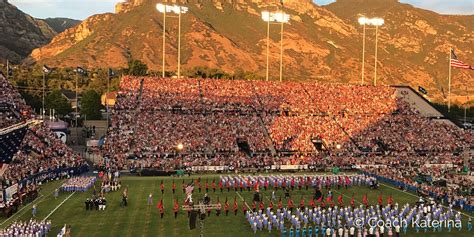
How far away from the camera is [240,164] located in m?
43.8

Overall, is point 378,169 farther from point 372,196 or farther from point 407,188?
point 372,196

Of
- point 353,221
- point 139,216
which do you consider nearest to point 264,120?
point 139,216

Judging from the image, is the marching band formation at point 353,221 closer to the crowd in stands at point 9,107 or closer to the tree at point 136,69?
the crowd in stands at point 9,107

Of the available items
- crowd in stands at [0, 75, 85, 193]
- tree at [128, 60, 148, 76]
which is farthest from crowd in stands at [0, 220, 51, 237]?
tree at [128, 60, 148, 76]

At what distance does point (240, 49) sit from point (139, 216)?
143 metres

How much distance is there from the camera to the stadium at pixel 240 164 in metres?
23.9

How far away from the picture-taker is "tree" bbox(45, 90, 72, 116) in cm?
7062

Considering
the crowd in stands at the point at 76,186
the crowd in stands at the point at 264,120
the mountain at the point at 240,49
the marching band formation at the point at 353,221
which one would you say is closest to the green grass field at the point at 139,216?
the marching band formation at the point at 353,221

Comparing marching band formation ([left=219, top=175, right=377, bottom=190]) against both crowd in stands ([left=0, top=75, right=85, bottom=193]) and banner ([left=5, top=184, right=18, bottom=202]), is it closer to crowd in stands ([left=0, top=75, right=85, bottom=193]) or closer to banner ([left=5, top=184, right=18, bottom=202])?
banner ([left=5, top=184, right=18, bottom=202])

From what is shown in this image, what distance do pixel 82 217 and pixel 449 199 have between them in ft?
70.0

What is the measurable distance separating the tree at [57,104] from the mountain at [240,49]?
6640cm

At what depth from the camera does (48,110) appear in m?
70.1

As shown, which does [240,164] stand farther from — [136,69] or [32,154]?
[136,69]

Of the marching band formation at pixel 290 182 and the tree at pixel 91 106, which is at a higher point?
the tree at pixel 91 106
